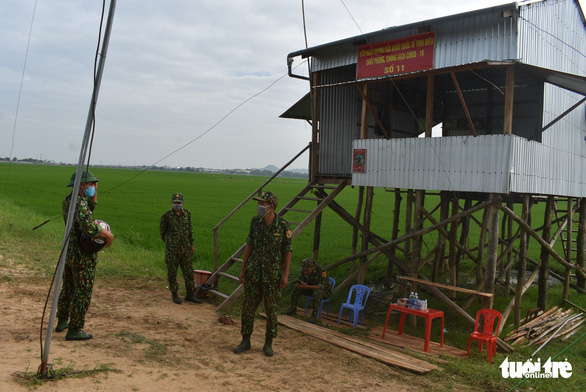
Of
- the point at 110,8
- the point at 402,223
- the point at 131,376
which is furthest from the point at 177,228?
the point at 402,223

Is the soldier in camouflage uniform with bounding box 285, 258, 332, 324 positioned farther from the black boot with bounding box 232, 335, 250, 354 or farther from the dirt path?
the black boot with bounding box 232, 335, 250, 354

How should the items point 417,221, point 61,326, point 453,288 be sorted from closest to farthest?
point 61,326 → point 453,288 → point 417,221

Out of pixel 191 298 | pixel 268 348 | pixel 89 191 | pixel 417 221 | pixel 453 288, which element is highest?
pixel 89 191

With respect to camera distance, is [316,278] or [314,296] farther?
[316,278]

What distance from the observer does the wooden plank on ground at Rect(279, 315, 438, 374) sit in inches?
215

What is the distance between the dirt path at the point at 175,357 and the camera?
438 cm

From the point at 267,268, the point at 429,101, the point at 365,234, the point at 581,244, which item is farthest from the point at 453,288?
the point at 581,244

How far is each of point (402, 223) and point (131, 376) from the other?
849 inches

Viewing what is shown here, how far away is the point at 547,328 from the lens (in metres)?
8.23

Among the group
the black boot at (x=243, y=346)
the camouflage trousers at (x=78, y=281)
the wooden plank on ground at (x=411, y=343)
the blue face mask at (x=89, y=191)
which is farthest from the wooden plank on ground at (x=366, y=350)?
the blue face mask at (x=89, y=191)

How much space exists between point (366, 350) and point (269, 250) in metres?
1.85

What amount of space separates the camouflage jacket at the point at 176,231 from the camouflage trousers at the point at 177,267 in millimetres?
100

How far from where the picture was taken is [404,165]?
8.24 metres

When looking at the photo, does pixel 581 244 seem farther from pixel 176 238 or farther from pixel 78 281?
pixel 78 281
